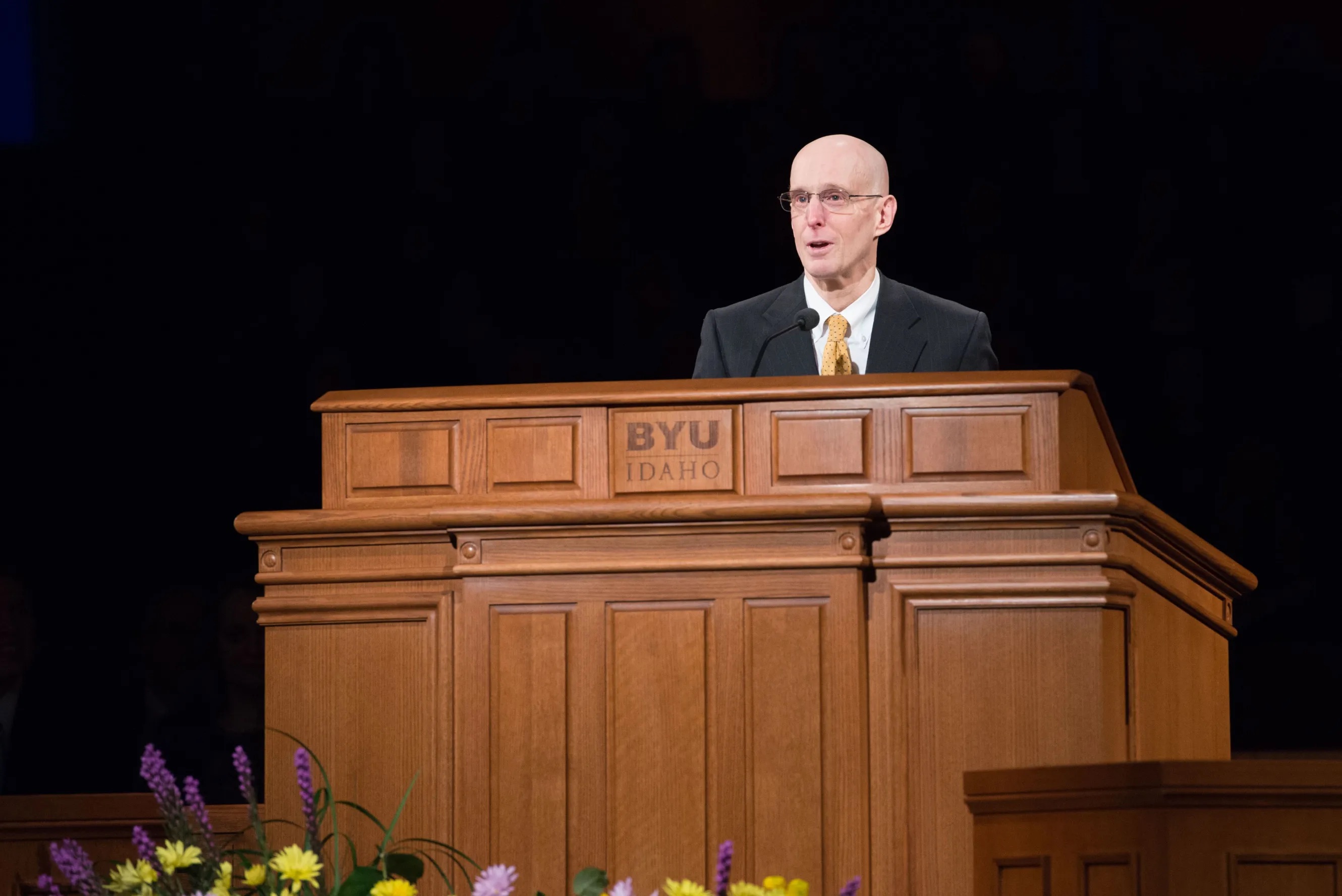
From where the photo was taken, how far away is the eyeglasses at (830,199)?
11.7 ft

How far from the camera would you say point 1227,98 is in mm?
5109

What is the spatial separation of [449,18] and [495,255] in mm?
746

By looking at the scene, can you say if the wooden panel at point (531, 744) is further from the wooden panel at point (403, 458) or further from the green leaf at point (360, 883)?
the green leaf at point (360, 883)

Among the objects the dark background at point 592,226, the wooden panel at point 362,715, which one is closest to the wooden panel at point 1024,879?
the wooden panel at point 362,715

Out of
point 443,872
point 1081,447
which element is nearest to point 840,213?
point 1081,447

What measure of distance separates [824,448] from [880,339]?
2.18ft

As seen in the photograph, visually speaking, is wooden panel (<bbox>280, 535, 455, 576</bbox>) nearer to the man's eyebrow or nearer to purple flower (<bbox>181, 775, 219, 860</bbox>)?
purple flower (<bbox>181, 775, 219, 860</bbox>)

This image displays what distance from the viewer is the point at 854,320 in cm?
345

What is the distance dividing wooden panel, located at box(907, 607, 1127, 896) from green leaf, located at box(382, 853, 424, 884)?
0.86 metres

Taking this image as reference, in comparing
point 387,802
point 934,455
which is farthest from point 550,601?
point 934,455

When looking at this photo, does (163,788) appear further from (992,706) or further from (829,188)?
(829,188)

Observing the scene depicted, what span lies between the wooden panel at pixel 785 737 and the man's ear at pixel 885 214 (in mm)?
1255

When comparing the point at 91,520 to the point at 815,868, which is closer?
the point at 815,868

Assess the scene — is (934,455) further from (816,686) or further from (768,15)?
(768,15)
